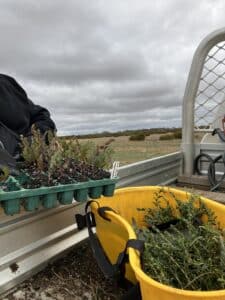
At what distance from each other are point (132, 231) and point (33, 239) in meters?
0.54

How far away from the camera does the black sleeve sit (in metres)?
2.01

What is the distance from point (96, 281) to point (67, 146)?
681mm

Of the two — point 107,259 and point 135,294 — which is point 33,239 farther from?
point 135,294

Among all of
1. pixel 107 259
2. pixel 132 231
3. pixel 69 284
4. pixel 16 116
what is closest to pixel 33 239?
pixel 69 284

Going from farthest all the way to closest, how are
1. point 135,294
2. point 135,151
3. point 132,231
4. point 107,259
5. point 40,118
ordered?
point 135,151
point 40,118
point 107,259
point 132,231
point 135,294

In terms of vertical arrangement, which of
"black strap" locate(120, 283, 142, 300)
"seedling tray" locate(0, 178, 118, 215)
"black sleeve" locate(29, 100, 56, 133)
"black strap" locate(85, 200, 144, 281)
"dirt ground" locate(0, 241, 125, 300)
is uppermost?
"black sleeve" locate(29, 100, 56, 133)

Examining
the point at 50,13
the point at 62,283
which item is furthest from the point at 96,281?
the point at 50,13

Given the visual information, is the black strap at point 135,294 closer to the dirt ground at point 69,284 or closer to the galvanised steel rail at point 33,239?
the dirt ground at point 69,284

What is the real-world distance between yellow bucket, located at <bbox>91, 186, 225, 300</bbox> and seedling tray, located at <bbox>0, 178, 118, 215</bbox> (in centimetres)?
12

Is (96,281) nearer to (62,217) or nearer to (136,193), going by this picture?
(62,217)

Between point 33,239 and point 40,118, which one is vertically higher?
point 40,118

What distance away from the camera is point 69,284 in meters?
1.52

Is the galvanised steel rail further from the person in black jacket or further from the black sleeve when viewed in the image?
the black sleeve

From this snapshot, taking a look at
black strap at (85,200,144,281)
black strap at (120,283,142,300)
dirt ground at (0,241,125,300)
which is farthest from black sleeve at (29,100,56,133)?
black strap at (120,283,142,300)
